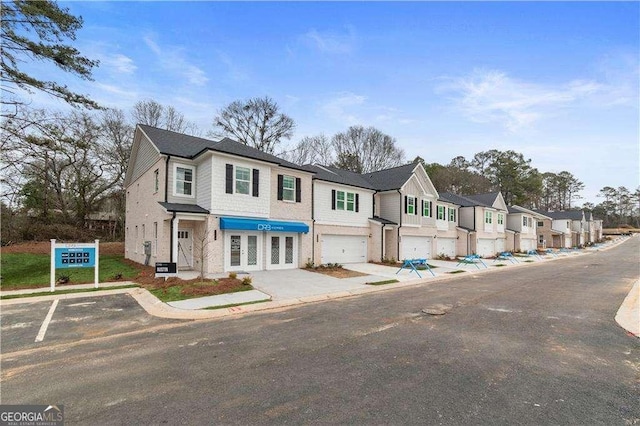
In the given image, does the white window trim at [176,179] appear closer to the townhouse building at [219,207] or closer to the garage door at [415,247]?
the townhouse building at [219,207]

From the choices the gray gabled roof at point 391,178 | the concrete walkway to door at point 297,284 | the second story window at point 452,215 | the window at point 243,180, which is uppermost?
the gray gabled roof at point 391,178

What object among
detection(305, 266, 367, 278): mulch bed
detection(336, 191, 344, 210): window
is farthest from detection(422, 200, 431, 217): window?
detection(305, 266, 367, 278): mulch bed

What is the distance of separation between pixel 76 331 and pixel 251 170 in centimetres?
1076

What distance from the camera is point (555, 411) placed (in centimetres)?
381

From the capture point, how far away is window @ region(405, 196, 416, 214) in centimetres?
2480

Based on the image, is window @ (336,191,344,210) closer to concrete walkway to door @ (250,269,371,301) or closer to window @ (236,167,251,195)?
concrete walkway to door @ (250,269,371,301)

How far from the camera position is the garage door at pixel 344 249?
20.9 metres

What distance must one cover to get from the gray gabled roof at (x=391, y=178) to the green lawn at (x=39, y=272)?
18.5 m

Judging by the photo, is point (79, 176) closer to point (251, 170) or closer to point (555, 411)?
point (251, 170)

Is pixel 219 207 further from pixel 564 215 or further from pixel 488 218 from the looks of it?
pixel 564 215

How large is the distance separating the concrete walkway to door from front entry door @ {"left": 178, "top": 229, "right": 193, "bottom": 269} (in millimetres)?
3752

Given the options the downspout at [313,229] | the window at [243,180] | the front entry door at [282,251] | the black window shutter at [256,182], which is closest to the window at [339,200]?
the downspout at [313,229]

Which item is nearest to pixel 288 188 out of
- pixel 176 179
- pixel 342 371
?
pixel 176 179

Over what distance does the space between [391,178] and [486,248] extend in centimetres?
1734
